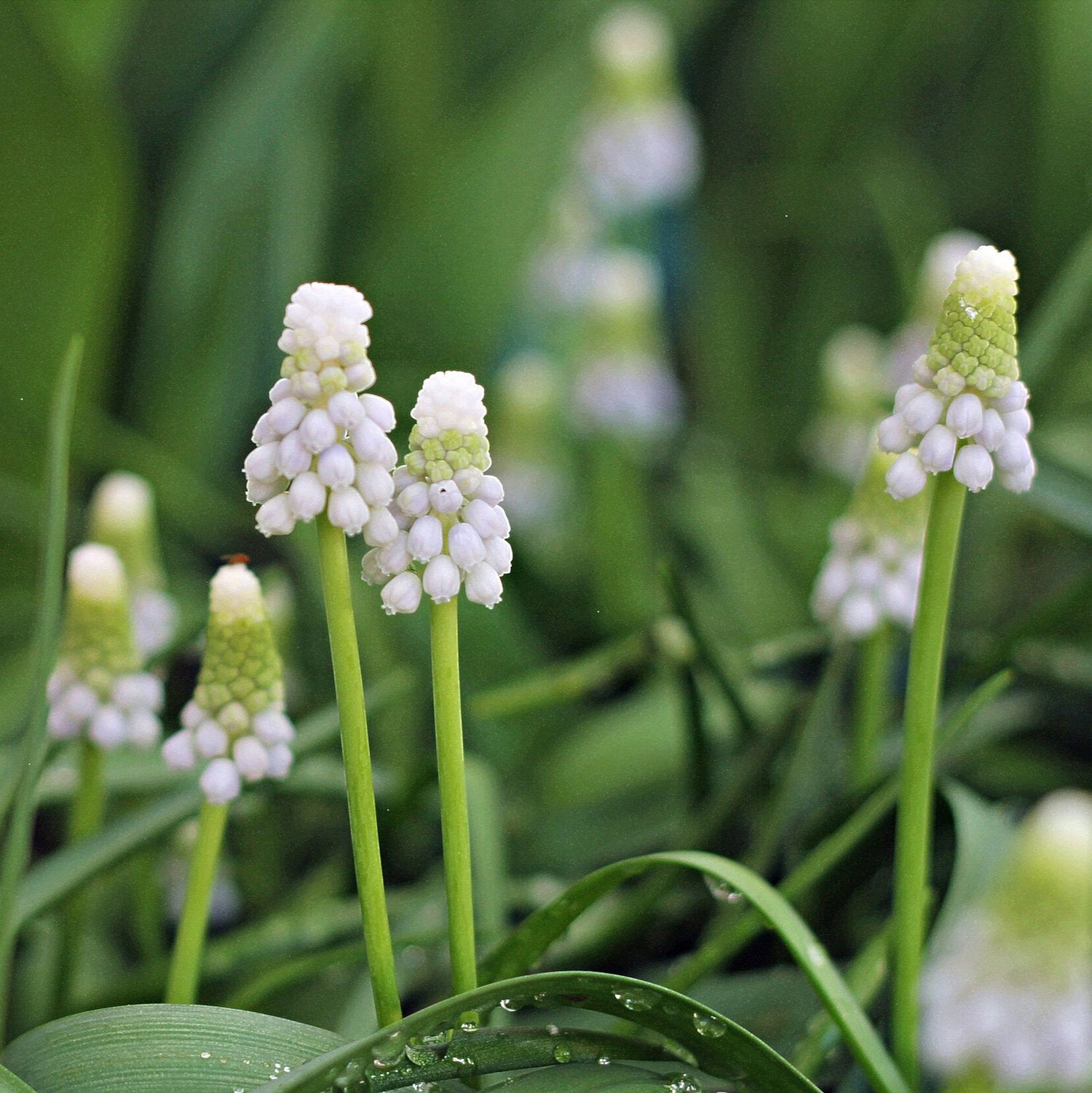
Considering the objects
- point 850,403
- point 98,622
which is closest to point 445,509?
point 98,622

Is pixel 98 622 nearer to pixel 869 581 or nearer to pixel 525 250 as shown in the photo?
pixel 869 581

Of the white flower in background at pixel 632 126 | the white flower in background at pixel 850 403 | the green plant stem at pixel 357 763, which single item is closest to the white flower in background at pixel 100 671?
the green plant stem at pixel 357 763

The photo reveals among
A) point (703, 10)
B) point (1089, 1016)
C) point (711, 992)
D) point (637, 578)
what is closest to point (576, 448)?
point (637, 578)

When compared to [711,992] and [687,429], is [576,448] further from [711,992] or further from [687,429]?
[711,992]

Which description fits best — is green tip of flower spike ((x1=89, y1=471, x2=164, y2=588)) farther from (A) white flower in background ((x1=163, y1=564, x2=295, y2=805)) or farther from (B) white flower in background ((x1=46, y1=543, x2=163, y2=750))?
(A) white flower in background ((x1=163, y1=564, x2=295, y2=805))

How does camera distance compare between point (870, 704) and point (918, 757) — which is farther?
point (870, 704)

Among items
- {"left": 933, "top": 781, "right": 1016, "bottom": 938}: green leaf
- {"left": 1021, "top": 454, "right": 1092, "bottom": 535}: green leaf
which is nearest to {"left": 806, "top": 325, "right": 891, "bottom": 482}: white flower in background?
{"left": 1021, "top": 454, "right": 1092, "bottom": 535}: green leaf

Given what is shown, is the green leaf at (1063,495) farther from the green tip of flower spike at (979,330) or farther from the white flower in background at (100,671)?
the white flower in background at (100,671)
